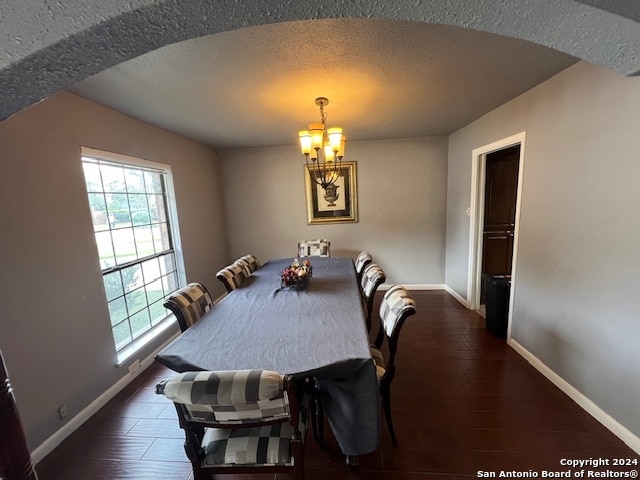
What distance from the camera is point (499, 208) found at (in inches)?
138

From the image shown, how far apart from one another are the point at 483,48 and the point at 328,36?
920 mm

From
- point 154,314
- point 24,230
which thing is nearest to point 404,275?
point 154,314

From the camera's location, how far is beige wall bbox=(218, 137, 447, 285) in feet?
12.9

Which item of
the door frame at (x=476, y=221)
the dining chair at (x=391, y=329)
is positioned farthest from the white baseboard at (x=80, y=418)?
the door frame at (x=476, y=221)

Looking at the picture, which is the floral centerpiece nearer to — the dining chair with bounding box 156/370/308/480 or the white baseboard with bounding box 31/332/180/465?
the dining chair with bounding box 156/370/308/480


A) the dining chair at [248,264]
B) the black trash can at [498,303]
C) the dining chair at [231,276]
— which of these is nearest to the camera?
the dining chair at [231,276]

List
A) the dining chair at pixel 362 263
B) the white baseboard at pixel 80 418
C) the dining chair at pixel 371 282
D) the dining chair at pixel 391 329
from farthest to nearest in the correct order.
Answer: the dining chair at pixel 362 263
the dining chair at pixel 371 282
the white baseboard at pixel 80 418
the dining chair at pixel 391 329

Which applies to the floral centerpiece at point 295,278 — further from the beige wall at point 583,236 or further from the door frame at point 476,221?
the door frame at point 476,221

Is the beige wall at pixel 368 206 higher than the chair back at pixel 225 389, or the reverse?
the beige wall at pixel 368 206

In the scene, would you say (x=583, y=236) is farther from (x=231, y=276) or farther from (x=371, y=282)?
(x=231, y=276)

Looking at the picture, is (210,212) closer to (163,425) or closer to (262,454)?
(163,425)

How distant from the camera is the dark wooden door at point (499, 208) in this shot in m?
3.37

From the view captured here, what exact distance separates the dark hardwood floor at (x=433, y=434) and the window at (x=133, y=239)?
62 cm

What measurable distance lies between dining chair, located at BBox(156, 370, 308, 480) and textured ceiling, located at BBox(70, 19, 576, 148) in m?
1.58
